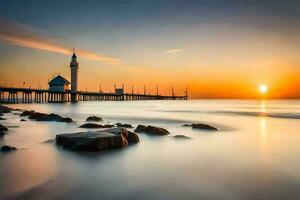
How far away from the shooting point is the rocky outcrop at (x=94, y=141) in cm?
1102

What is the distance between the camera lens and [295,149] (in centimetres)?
1351

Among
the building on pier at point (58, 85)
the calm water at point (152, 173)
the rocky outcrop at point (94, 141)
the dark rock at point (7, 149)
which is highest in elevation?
the building on pier at point (58, 85)

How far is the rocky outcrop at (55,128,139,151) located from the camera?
11.0 m

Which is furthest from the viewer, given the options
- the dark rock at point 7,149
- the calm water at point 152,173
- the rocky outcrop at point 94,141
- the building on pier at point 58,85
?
the building on pier at point 58,85

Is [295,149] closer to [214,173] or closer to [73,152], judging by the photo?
[214,173]

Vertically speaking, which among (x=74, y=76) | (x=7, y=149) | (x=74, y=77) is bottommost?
(x=7, y=149)

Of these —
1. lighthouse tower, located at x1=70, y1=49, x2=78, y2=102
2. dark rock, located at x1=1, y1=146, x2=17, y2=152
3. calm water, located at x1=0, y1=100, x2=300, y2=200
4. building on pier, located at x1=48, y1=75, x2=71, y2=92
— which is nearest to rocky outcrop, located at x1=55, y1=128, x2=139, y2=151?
calm water, located at x1=0, y1=100, x2=300, y2=200

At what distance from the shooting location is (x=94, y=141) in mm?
11047

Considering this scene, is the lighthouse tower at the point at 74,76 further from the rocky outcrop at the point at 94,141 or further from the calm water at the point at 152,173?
the calm water at the point at 152,173

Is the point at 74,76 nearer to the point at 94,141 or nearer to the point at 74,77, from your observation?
the point at 74,77

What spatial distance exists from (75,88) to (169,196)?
471 feet

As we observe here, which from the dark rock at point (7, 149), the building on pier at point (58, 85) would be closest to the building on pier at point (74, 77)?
the building on pier at point (58, 85)

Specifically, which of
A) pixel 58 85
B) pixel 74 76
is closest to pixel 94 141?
pixel 58 85

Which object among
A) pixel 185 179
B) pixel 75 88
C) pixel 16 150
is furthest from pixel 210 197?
pixel 75 88
